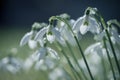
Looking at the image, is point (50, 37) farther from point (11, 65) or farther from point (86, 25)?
point (11, 65)

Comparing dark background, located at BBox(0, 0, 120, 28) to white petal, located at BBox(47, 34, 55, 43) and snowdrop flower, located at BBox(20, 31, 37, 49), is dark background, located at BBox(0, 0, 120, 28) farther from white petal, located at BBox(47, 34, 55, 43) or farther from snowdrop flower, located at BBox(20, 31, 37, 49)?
white petal, located at BBox(47, 34, 55, 43)

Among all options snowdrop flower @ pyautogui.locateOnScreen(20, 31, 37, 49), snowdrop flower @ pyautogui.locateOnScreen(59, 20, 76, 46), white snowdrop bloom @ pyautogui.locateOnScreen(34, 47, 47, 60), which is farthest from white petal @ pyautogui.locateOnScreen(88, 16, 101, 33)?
snowdrop flower @ pyautogui.locateOnScreen(20, 31, 37, 49)

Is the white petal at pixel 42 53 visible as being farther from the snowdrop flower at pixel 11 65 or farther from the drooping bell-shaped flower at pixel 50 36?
the snowdrop flower at pixel 11 65

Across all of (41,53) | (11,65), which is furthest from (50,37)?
(11,65)

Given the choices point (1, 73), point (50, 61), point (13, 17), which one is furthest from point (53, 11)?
point (50, 61)

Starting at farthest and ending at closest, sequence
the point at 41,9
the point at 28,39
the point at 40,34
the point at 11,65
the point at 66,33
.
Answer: the point at 41,9, the point at 11,65, the point at 28,39, the point at 66,33, the point at 40,34
